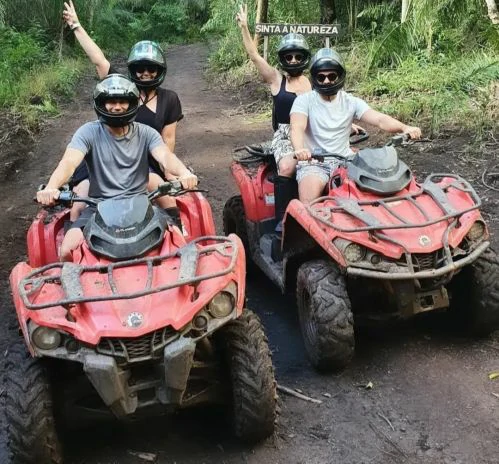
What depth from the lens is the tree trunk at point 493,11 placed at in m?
10.2

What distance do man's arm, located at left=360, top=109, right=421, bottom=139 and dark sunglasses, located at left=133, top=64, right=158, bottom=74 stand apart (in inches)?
66.2

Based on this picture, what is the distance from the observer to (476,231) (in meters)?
4.52

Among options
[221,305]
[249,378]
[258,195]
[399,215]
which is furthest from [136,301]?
[258,195]

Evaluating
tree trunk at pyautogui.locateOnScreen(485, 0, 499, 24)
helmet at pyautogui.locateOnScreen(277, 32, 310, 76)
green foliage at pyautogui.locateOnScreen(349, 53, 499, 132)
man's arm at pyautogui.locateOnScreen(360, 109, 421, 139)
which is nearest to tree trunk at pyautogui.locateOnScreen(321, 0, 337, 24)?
green foliage at pyautogui.locateOnScreen(349, 53, 499, 132)

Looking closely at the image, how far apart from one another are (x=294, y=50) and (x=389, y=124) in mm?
1179

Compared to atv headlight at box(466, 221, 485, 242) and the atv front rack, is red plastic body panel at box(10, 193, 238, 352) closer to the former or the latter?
the atv front rack

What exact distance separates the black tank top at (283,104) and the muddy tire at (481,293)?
2325mm

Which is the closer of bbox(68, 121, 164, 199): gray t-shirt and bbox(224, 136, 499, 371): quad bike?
bbox(224, 136, 499, 371): quad bike

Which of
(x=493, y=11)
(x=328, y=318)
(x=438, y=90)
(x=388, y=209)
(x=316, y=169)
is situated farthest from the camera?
(x=493, y=11)

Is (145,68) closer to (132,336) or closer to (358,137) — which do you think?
(358,137)

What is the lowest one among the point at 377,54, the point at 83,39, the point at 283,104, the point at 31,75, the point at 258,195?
the point at 31,75

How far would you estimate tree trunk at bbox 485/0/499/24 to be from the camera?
10.2m

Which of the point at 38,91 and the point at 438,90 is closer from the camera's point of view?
the point at 438,90

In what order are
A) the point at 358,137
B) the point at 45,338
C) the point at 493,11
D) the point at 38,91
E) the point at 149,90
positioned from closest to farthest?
the point at 45,338 → the point at 149,90 → the point at 358,137 → the point at 493,11 → the point at 38,91
